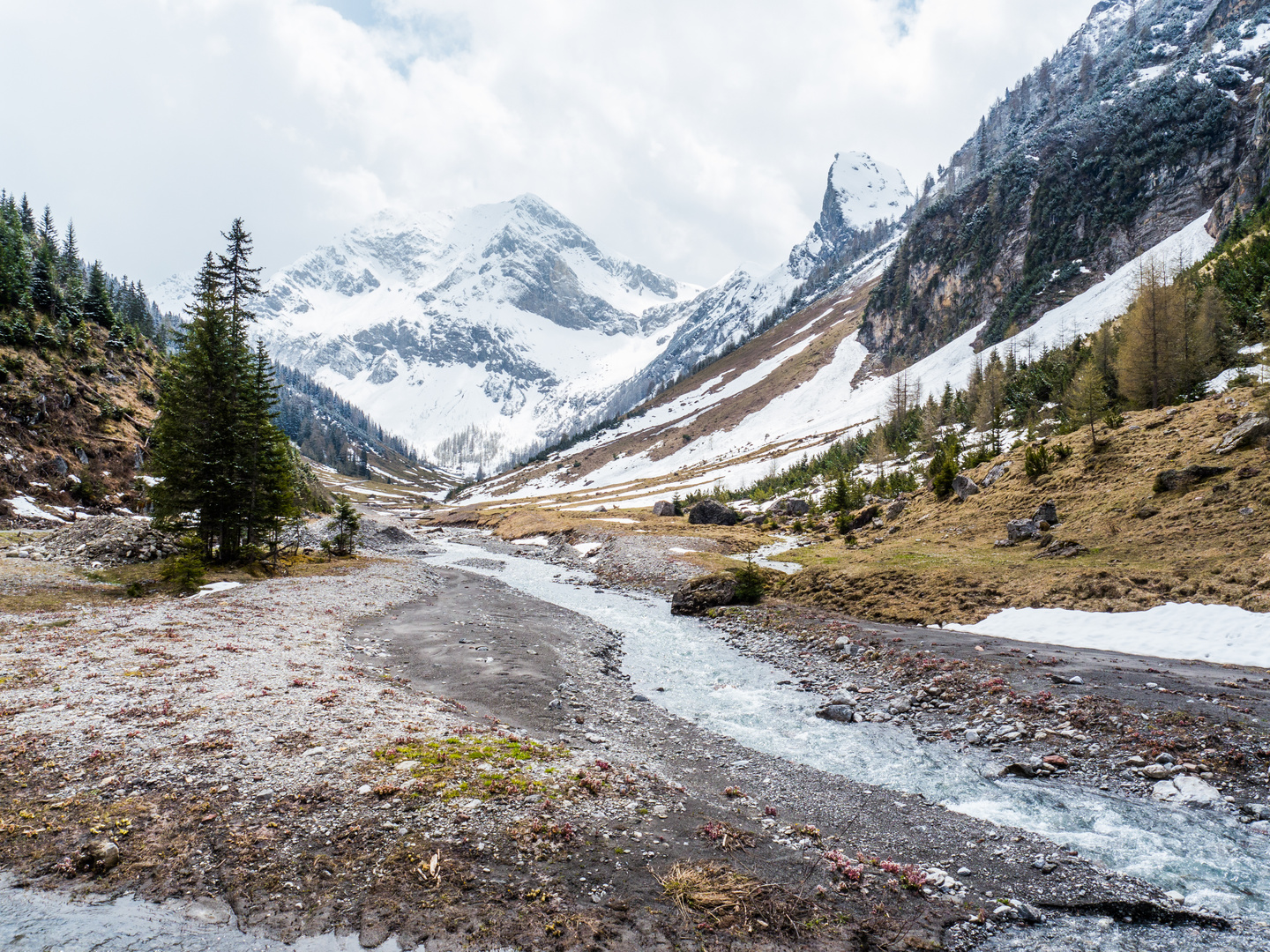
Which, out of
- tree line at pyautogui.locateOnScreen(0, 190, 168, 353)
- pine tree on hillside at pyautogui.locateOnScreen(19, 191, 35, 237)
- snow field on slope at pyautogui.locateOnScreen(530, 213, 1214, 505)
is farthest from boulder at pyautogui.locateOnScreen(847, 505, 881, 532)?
pine tree on hillside at pyautogui.locateOnScreen(19, 191, 35, 237)

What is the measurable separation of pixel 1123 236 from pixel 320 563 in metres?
163

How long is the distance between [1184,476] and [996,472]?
53.0ft

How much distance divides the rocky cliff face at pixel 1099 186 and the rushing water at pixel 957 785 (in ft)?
425

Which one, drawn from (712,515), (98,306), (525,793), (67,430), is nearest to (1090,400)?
(525,793)

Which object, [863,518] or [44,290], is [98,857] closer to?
[863,518]

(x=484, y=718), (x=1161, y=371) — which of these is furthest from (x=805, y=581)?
(x=1161, y=371)

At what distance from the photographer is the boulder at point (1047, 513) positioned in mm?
30672

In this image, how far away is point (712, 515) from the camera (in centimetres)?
7331

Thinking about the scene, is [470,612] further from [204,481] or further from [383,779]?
[383,779]

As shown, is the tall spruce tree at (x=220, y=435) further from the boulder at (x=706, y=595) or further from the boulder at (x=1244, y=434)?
the boulder at (x=1244, y=434)

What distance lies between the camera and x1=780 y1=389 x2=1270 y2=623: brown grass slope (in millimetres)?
20391

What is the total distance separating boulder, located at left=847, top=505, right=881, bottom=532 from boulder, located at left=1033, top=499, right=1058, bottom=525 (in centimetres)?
1994

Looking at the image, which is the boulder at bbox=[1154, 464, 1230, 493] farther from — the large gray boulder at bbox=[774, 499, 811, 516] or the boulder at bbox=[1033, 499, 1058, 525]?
the large gray boulder at bbox=[774, 499, 811, 516]

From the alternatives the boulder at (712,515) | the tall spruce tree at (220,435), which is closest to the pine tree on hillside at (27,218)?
the tall spruce tree at (220,435)
